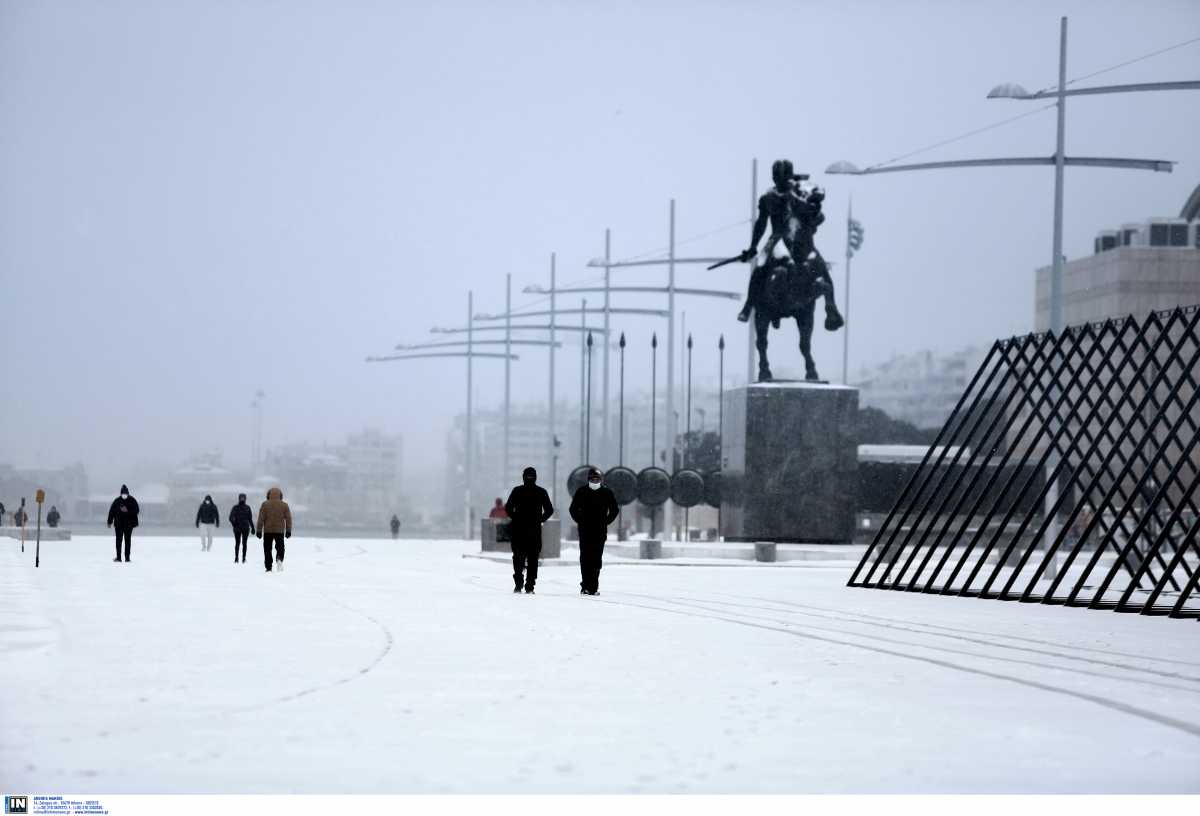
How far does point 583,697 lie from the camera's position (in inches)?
476

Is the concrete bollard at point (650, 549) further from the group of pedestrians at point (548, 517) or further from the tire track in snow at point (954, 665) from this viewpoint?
the tire track in snow at point (954, 665)

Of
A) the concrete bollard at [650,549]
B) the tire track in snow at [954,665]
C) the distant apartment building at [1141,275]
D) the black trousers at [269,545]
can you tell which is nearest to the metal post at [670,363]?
the concrete bollard at [650,549]

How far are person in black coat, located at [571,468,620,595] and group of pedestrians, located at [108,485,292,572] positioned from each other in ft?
27.0

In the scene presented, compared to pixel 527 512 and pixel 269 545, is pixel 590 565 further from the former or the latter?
pixel 269 545

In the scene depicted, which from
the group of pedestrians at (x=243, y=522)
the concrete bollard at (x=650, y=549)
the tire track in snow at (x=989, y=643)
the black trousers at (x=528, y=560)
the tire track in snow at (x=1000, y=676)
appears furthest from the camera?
the concrete bollard at (x=650, y=549)

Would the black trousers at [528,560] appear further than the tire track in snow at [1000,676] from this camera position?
Yes

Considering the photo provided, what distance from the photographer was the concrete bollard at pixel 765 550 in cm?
3919

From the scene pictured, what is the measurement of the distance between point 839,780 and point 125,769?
3141mm

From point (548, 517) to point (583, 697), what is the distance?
1143cm

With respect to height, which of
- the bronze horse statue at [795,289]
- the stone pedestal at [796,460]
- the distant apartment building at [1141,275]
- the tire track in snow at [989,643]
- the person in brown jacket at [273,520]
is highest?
the distant apartment building at [1141,275]

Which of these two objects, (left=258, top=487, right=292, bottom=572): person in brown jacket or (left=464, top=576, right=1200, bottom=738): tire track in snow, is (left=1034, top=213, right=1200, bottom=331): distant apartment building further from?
(left=464, top=576, right=1200, bottom=738): tire track in snow

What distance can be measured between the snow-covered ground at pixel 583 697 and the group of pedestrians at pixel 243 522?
9251mm
